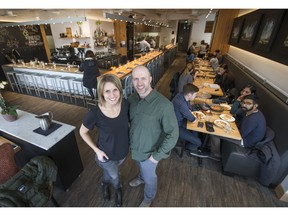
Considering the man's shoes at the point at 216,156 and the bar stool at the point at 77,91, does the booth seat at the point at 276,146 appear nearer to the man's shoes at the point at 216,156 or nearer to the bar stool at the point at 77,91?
the man's shoes at the point at 216,156

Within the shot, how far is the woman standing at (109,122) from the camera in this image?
53.6 inches

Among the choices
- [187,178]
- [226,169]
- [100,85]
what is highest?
[100,85]

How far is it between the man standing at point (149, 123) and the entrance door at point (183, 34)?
15.8 meters

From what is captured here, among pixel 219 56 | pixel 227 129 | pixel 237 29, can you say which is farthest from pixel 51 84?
pixel 219 56

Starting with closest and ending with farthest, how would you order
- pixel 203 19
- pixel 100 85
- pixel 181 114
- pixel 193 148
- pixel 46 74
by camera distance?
pixel 100 85
pixel 181 114
pixel 193 148
pixel 46 74
pixel 203 19

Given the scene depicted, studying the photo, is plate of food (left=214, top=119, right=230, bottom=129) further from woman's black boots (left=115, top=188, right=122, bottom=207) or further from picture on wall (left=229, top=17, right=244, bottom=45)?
picture on wall (left=229, top=17, right=244, bottom=45)

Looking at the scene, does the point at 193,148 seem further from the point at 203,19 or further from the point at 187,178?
the point at 203,19

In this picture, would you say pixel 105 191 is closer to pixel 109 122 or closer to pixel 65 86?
pixel 109 122

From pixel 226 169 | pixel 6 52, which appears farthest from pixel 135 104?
pixel 6 52

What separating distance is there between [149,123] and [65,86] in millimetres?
5082

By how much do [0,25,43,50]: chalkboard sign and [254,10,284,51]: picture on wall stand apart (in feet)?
32.7
